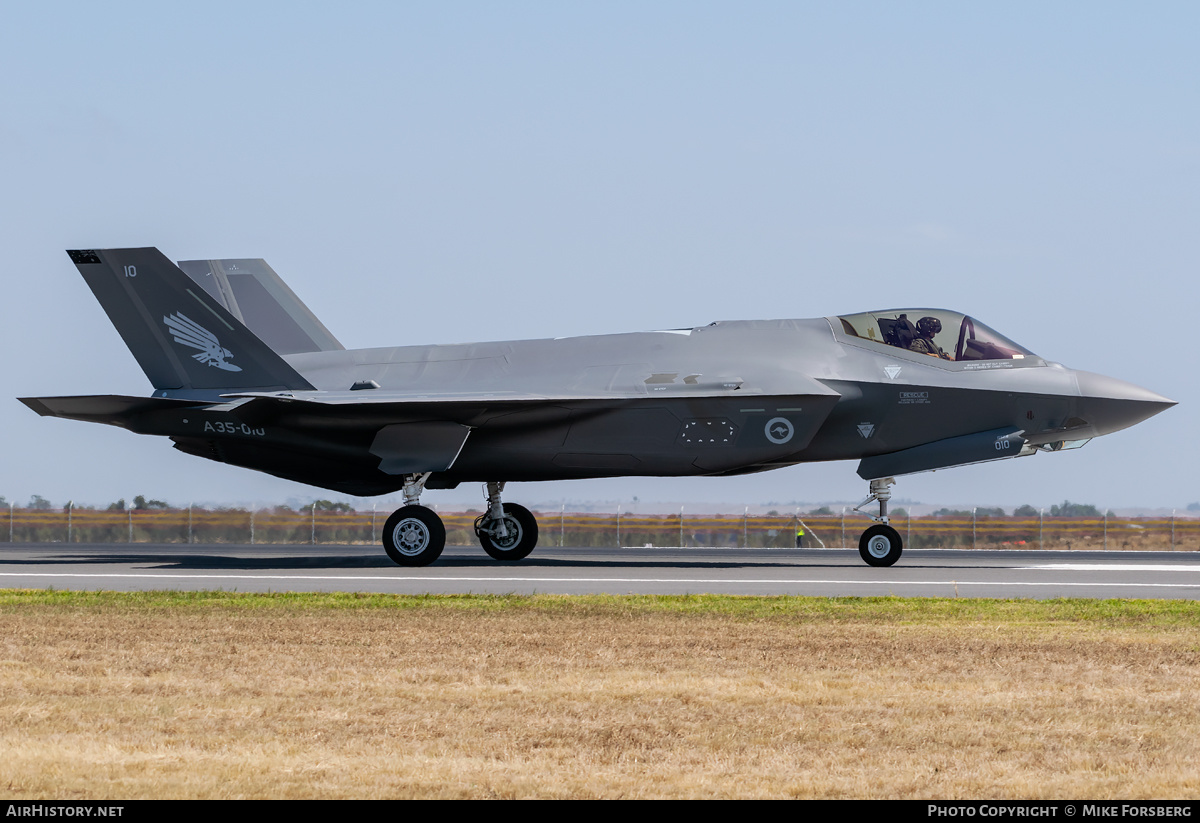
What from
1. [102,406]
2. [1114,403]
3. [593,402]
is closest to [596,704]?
[593,402]

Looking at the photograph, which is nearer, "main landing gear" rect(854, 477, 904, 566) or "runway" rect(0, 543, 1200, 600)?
"runway" rect(0, 543, 1200, 600)

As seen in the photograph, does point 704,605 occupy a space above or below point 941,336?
below

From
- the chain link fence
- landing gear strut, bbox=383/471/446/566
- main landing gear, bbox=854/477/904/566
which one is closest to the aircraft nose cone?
main landing gear, bbox=854/477/904/566

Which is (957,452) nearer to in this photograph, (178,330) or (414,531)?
(414,531)

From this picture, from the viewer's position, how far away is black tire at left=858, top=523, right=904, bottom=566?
67.1ft

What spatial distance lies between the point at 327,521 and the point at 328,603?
96.3 ft

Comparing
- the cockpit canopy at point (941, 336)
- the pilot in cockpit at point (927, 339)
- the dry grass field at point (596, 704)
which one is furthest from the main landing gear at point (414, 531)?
the dry grass field at point (596, 704)

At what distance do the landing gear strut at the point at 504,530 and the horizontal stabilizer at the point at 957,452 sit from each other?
638 centimetres

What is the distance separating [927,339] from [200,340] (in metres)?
11.9

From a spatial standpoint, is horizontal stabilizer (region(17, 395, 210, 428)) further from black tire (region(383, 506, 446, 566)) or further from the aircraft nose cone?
the aircraft nose cone

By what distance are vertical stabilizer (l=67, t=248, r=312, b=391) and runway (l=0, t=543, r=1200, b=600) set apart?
121 inches

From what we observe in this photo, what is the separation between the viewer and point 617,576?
18266mm

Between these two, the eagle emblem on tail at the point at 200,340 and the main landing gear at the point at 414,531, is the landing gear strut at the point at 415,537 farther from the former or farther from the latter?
the eagle emblem on tail at the point at 200,340
